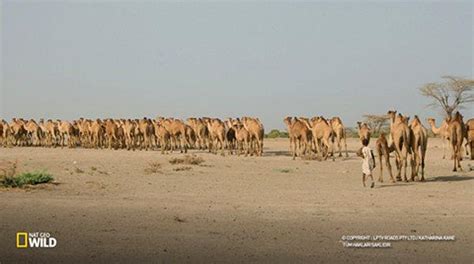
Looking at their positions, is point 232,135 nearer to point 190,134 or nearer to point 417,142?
point 190,134

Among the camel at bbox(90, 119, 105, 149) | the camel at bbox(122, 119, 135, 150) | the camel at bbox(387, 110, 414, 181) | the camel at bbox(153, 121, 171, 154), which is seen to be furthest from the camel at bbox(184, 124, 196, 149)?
the camel at bbox(387, 110, 414, 181)

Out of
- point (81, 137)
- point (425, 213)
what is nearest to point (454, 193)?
point (425, 213)

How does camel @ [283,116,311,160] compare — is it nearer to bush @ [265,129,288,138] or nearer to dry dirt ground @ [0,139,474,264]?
dry dirt ground @ [0,139,474,264]

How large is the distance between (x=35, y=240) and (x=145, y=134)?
30.3 meters

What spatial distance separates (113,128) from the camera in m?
42.8

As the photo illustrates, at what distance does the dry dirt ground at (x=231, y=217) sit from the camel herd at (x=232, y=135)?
1325mm

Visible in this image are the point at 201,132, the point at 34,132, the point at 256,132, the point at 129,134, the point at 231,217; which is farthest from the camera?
the point at 34,132

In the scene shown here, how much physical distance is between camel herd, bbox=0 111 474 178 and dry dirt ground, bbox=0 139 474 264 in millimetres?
1325

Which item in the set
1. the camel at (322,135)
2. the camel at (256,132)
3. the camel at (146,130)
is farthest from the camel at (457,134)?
the camel at (146,130)

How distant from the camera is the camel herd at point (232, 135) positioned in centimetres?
1997

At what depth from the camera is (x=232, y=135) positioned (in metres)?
37.2

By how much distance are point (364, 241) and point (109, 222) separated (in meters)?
4.32

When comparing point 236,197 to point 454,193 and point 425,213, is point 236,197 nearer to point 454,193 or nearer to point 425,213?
point 425,213

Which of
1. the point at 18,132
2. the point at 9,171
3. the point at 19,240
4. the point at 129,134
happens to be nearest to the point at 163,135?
the point at 129,134
